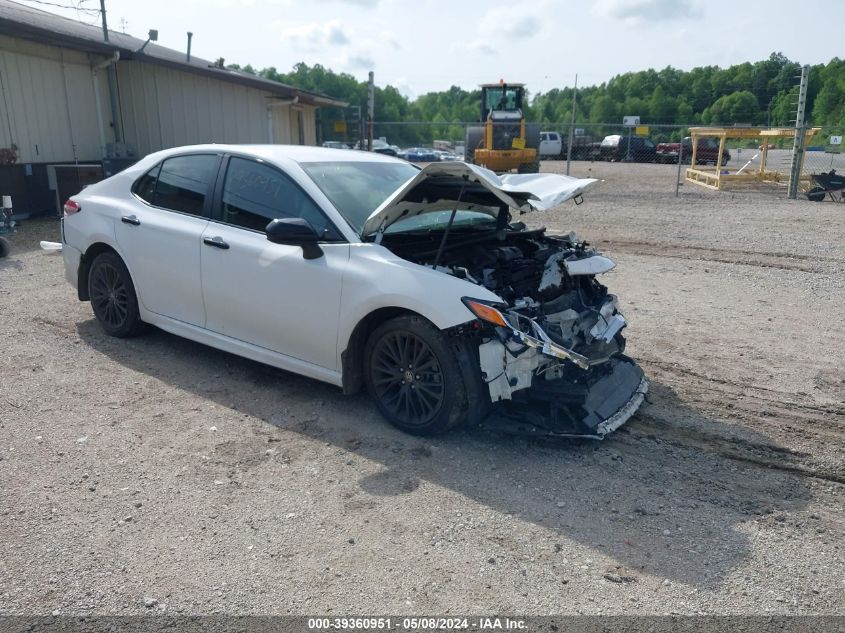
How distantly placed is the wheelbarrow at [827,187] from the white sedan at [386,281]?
15567mm

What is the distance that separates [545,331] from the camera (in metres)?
4.14

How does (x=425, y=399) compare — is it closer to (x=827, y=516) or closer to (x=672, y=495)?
(x=672, y=495)

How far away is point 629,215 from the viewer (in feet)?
50.8

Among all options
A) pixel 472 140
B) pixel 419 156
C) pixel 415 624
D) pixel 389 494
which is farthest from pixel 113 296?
pixel 419 156

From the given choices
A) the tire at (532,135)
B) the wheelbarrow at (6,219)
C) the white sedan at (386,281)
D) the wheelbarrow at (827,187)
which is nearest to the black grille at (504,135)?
the tire at (532,135)

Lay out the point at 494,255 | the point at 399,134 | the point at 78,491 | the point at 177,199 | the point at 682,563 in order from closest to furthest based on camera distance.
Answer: the point at 682,563 < the point at 78,491 < the point at 494,255 < the point at 177,199 < the point at 399,134

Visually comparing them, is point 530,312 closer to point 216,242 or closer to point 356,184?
point 356,184

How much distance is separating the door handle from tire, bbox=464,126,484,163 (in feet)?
72.0

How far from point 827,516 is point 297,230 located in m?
3.40

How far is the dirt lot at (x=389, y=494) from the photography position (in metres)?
2.96

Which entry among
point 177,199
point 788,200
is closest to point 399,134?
point 788,200

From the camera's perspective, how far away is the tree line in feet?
137

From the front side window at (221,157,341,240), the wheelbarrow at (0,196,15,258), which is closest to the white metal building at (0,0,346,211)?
the wheelbarrow at (0,196,15,258)

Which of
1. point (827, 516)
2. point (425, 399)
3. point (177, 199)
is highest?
point (177, 199)
